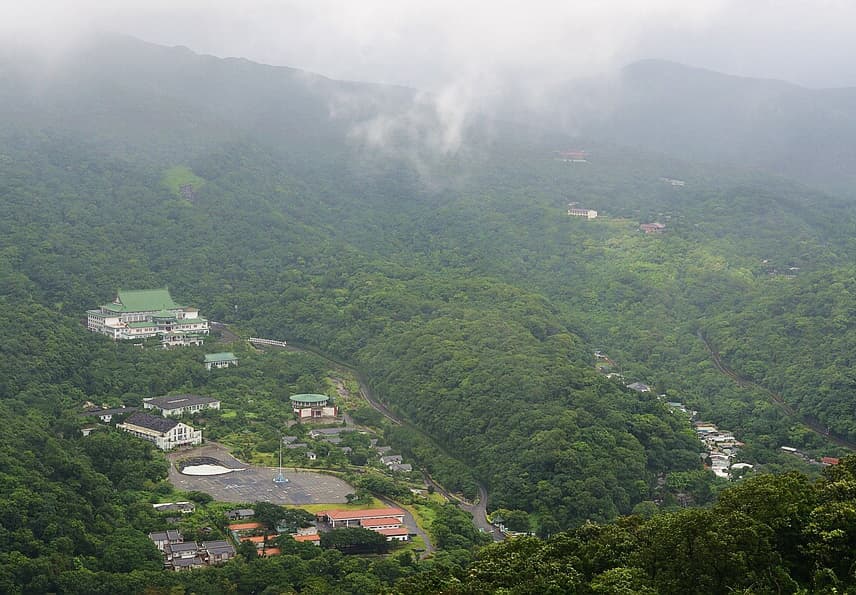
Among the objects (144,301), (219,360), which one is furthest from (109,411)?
(144,301)

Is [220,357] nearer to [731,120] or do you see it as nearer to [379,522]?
[379,522]

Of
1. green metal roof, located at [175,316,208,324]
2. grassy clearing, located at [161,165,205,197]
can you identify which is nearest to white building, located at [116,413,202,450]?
green metal roof, located at [175,316,208,324]

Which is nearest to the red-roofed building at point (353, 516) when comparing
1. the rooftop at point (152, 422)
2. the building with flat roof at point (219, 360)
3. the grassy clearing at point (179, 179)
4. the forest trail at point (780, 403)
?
the rooftop at point (152, 422)

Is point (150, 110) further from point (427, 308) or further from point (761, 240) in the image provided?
point (761, 240)

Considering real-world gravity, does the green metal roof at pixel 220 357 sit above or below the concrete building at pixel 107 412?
below

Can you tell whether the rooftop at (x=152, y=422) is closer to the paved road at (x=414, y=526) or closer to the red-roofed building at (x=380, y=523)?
the paved road at (x=414, y=526)

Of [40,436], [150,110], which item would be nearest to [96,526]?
[40,436]
